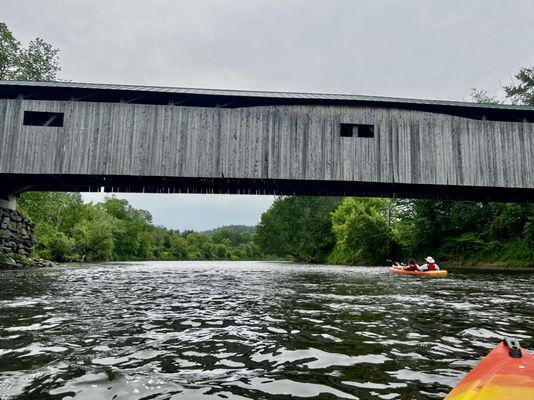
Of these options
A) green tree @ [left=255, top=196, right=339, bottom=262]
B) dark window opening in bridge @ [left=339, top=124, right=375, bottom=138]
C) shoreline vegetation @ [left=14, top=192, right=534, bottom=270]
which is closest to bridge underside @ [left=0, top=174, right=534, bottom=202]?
dark window opening in bridge @ [left=339, top=124, right=375, bottom=138]

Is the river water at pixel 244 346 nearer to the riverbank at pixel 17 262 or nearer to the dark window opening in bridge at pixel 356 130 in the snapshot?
the dark window opening in bridge at pixel 356 130

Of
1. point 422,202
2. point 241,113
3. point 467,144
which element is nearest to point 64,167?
point 241,113

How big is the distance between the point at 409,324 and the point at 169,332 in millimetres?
3448

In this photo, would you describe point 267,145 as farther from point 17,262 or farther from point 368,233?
point 368,233

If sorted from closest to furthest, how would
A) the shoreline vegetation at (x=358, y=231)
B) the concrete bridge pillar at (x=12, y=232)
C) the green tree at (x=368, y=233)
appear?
the concrete bridge pillar at (x=12, y=232), the shoreline vegetation at (x=358, y=231), the green tree at (x=368, y=233)

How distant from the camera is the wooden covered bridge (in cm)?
1484

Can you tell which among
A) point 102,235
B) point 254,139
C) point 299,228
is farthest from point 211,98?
point 299,228

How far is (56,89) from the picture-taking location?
14.9 m

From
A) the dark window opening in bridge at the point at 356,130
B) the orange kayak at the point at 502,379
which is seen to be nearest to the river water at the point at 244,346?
the orange kayak at the point at 502,379

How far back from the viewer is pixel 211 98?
51.4 feet

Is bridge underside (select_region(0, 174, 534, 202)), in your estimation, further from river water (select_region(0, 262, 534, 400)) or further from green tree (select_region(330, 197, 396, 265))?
green tree (select_region(330, 197, 396, 265))

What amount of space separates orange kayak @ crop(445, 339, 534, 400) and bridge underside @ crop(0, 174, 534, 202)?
1327cm

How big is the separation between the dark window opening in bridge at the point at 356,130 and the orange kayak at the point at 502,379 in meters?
13.7

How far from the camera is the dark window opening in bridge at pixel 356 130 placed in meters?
16.2
